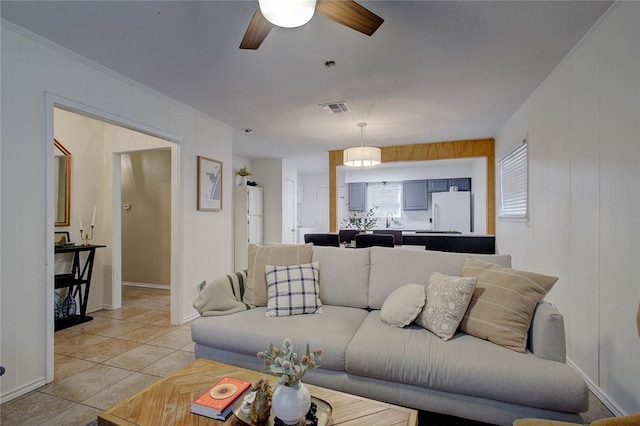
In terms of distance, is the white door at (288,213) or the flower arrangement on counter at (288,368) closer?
the flower arrangement on counter at (288,368)

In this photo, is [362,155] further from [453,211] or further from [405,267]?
[453,211]

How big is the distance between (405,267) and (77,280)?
3.58 metres

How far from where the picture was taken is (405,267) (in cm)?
226

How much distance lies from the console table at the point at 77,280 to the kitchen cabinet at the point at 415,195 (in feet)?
19.9

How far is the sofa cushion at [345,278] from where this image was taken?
2.36 metres

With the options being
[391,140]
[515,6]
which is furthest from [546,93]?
[391,140]

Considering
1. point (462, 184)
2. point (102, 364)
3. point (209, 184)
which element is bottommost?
point (102, 364)

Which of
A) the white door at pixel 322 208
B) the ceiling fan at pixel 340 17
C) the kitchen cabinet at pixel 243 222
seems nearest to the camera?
the ceiling fan at pixel 340 17

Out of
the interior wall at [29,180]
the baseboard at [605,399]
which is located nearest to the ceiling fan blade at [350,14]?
the interior wall at [29,180]

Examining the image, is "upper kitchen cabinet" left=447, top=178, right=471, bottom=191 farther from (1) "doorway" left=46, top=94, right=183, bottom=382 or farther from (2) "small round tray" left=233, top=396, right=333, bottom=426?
(2) "small round tray" left=233, top=396, right=333, bottom=426

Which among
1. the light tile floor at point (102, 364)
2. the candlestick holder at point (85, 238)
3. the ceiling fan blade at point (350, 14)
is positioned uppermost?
the ceiling fan blade at point (350, 14)

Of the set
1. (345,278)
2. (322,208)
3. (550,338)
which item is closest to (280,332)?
(345,278)

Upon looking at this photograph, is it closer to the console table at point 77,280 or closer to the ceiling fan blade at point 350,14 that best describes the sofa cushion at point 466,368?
the ceiling fan blade at point 350,14

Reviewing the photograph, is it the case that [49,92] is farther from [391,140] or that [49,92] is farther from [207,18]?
[391,140]
